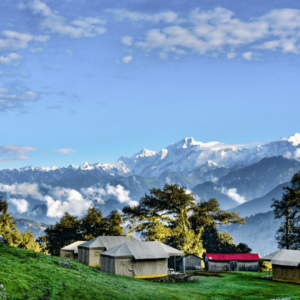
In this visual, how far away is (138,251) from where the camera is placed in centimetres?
4803

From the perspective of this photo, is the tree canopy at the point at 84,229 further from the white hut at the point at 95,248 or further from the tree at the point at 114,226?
the white hut at the point at 95,248

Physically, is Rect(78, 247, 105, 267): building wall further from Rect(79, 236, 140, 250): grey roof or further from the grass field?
the grass field

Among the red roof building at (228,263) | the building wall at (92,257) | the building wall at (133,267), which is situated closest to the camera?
the building wall at (133,267)

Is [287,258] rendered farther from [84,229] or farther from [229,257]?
[84,229]

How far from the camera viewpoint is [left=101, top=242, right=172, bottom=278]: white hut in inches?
1821

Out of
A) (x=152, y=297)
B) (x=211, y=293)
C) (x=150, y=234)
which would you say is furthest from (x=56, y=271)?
(x=150, y=234)

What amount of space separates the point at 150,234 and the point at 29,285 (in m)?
53.0

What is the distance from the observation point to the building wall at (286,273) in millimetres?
43812

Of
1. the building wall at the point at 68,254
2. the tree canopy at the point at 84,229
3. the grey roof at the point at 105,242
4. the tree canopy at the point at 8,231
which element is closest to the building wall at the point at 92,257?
the grey roof at the point at 105,242

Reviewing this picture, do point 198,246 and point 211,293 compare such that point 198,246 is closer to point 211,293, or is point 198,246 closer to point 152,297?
point 211,293

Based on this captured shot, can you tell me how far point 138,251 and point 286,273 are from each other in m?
18.3

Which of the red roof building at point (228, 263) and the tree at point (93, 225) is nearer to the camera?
the red roof building at point (228, 263)

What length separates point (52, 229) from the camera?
96812 millimetres

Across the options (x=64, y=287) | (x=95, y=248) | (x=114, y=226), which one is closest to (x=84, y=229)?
(x=114, y=226)
